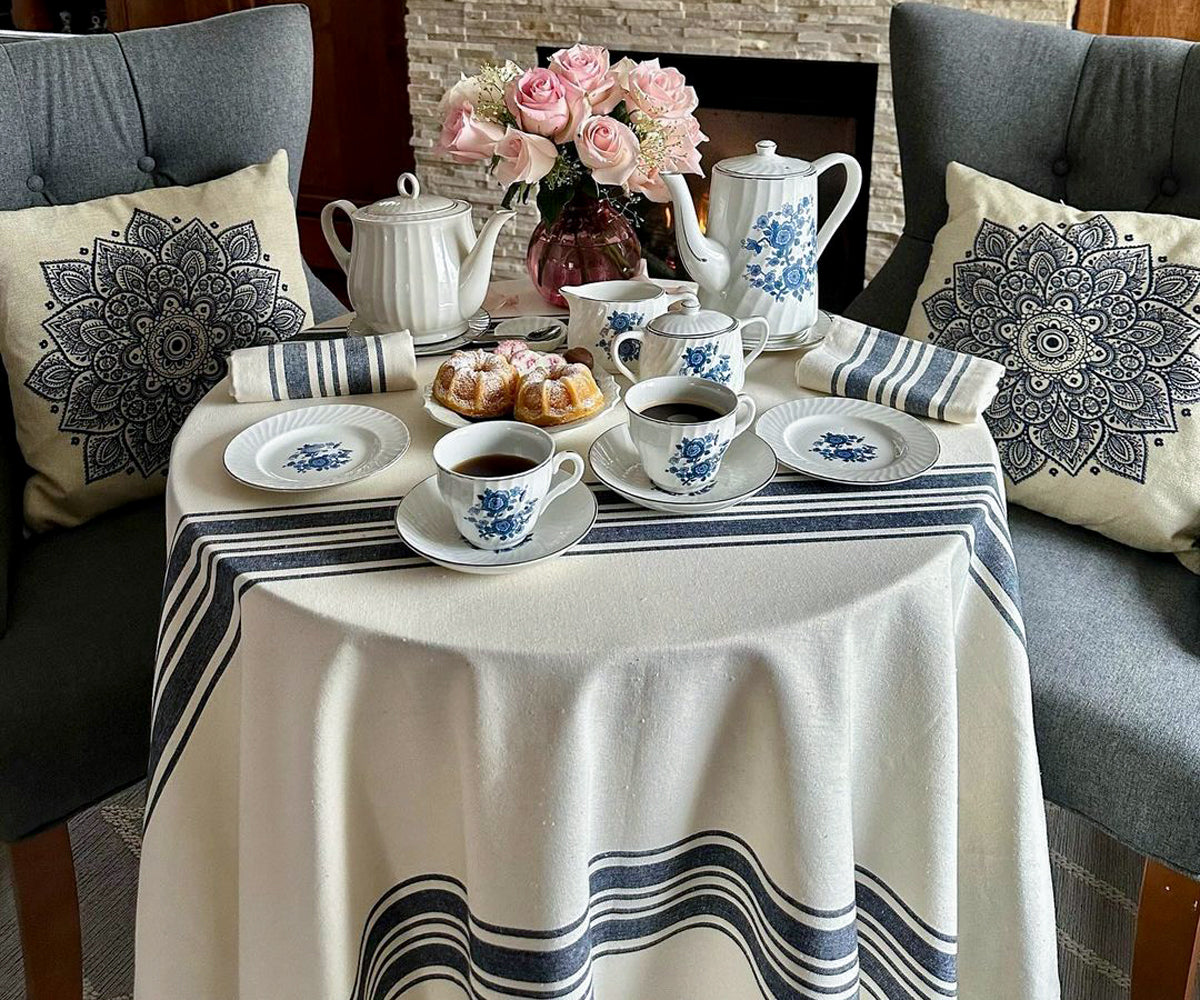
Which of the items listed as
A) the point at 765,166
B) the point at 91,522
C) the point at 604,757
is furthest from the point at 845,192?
the point at 91,522

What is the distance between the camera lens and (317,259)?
150 inches

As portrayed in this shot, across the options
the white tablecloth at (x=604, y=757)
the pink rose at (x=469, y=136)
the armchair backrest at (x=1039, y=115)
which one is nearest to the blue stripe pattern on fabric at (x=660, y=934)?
the white tablecloth at (x=604, y=757)

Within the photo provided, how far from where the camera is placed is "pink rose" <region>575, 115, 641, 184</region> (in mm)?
1242

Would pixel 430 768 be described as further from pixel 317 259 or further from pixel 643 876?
pixel 317 259

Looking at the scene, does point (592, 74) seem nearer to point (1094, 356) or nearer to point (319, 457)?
point (319, 457)

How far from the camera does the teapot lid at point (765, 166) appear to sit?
1.23m

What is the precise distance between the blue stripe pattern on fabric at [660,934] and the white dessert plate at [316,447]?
35cm

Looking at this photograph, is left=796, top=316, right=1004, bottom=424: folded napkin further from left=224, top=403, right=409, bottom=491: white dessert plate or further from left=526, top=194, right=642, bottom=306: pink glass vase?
left=224, top=403, right=409, bottom=491: white dessert plate

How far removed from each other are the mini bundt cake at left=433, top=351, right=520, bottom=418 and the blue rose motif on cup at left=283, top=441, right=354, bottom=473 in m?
0.11

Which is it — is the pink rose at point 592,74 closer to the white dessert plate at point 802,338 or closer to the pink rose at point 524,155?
the pink rose at point 524,155

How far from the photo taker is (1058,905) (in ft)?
4.91

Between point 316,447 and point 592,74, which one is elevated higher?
point 592,74

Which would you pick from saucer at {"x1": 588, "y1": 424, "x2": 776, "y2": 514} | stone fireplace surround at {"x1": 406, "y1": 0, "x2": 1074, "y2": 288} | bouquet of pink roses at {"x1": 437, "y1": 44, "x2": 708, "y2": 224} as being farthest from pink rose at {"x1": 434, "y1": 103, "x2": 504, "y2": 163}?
stone fireplace surround at {"x1": 406, "y1": 0, "x2": 1074, "y2": 288}

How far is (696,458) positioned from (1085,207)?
89cm
